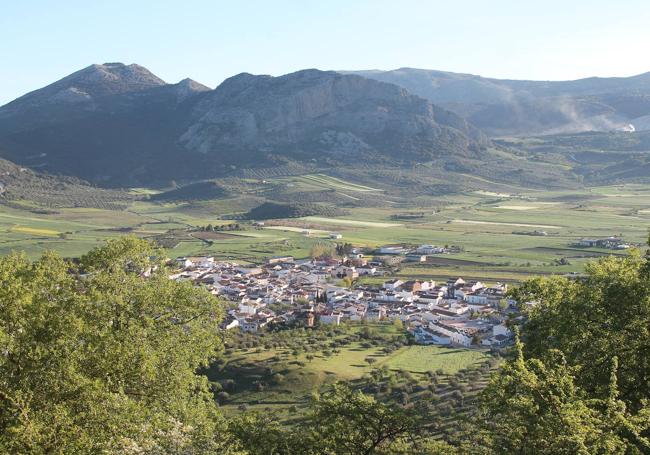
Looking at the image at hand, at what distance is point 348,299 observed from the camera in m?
86.6

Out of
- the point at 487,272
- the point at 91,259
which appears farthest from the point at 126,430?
the point at 487,272

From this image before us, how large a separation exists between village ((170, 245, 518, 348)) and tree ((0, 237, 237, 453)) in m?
42.8

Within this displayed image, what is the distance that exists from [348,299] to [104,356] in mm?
67580

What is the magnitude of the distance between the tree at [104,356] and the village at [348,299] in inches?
1684

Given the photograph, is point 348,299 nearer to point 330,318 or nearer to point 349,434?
point 330,318

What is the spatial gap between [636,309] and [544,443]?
23.6 ft

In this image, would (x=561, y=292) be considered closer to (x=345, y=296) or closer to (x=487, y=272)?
(x=345, y=296)

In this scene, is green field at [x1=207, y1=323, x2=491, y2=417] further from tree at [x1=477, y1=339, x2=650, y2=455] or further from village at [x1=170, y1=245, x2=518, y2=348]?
tree at [x1=477, y1=339, x2=650, y2=455]

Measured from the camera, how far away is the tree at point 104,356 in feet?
57.4

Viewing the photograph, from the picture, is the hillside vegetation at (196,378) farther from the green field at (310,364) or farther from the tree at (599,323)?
the green field at (310,364)

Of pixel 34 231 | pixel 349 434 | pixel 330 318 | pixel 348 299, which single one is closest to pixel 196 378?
pixel 349 434

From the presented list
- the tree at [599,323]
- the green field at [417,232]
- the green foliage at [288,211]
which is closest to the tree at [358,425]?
the tree at [599,323]

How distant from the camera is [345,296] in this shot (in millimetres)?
88438

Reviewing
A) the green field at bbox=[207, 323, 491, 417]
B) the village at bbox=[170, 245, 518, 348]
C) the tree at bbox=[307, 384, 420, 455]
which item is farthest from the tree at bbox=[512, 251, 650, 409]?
the village at bbox=[170, 245, 518, 348]
